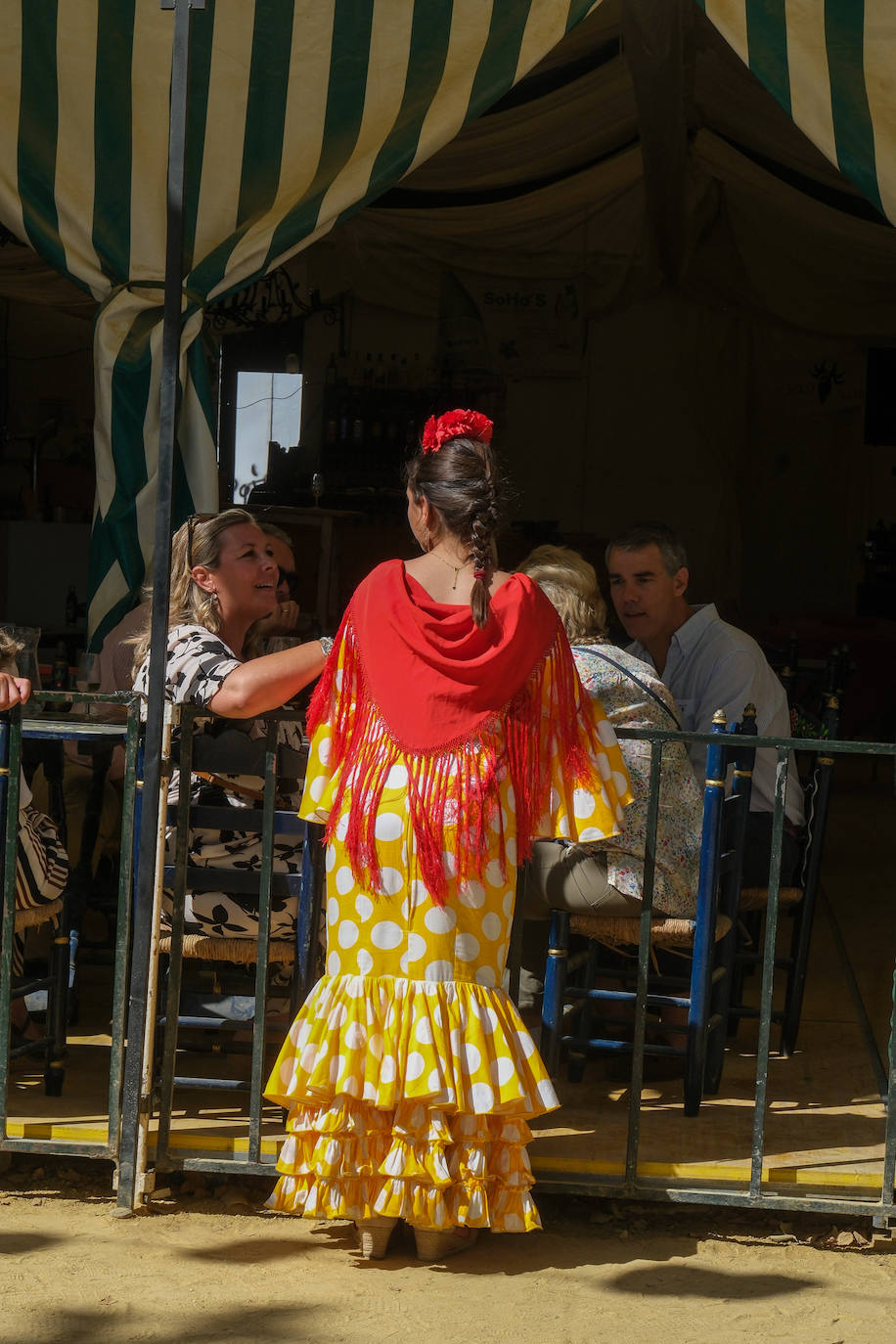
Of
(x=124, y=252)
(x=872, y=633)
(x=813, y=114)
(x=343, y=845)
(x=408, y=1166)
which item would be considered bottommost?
(x=408, y=1166)

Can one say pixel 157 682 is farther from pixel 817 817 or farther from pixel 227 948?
pixel 817 817

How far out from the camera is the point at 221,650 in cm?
313

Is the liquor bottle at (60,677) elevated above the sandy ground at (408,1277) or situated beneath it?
elevated above

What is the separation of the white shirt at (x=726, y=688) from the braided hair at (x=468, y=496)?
1378mm

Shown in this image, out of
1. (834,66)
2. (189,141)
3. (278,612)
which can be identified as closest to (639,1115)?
(278,612)

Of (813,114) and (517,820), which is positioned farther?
(813,114)

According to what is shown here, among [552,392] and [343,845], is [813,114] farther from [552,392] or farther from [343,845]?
[552,392]

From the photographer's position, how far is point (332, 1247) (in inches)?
110

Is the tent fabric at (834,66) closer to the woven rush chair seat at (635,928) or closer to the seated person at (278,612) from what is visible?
the seated person at (278,612)

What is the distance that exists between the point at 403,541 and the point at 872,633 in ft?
14.2

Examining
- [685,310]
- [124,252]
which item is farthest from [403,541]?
[685,310]

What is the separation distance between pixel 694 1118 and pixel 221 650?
1500 mm

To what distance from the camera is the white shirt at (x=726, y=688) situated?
390 centimetres

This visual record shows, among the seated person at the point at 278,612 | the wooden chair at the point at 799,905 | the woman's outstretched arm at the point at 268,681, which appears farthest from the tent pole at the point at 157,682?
the wooden chair at the point at 799,905
